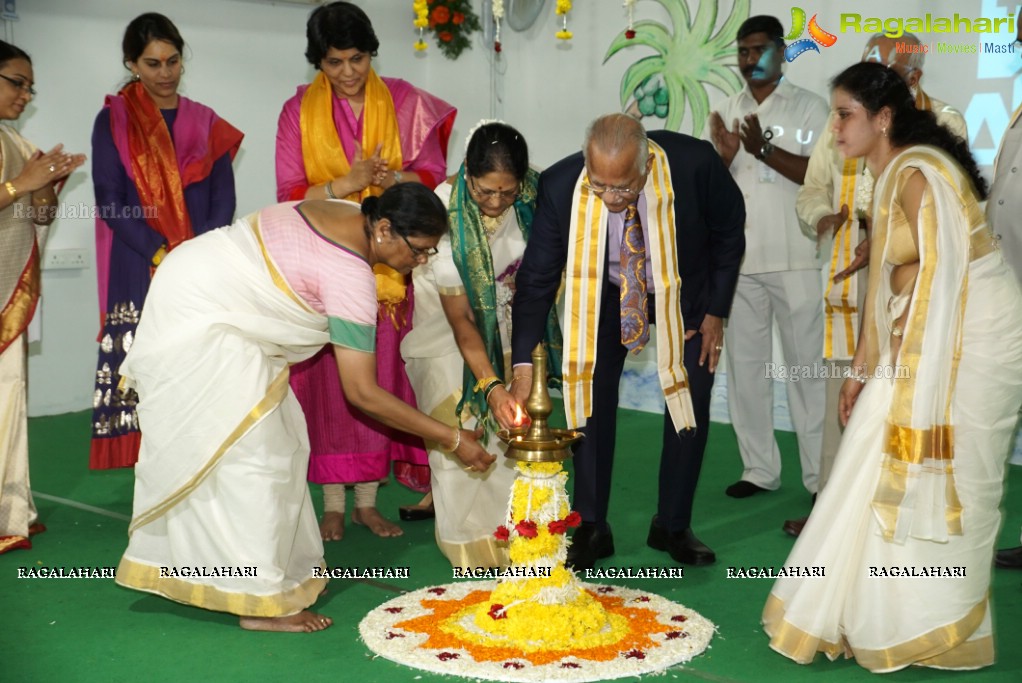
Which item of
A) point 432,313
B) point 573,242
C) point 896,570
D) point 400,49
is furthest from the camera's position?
point 400,49

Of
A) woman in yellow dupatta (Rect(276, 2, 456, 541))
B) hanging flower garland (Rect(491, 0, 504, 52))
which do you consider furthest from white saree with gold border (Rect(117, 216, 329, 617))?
hanging flower garland (Rect(491, 0, 504, 52))

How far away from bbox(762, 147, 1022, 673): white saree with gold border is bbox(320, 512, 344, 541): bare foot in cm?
190

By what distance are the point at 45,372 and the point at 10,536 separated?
300 centimetres

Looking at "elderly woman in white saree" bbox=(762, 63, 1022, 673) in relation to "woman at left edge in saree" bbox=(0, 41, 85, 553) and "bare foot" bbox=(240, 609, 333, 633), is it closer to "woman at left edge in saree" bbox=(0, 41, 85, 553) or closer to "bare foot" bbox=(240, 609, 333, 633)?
"bare foot" bbox=(240, 609, 333, 633)

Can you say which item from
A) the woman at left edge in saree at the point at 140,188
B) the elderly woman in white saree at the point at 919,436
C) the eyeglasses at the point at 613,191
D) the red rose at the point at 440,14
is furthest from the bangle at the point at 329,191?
the red rose at the point at 440,14

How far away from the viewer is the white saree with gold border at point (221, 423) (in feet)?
11.5

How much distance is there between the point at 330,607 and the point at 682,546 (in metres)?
1.29

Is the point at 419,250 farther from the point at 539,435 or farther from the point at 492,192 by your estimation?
the point at 539,435

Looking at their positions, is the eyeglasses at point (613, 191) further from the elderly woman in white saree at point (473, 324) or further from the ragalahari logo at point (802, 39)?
the ragalahari logo at point (802, 39)

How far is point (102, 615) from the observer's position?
3.72m

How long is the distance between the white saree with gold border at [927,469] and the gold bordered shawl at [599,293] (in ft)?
2.66

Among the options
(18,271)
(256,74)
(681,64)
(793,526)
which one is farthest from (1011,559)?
(256,74)

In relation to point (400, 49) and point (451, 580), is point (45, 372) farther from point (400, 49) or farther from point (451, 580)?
point (451, 580)

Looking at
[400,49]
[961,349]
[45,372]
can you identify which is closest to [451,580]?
[961,349]
